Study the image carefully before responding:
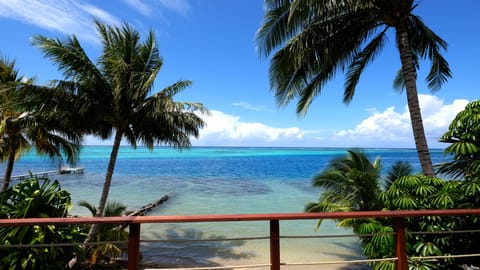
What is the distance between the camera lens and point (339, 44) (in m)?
6.43

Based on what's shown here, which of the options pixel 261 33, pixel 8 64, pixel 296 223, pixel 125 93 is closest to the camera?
pixel 261 33

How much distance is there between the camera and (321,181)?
298 inches

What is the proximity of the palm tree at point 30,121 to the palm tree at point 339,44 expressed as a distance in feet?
19.1

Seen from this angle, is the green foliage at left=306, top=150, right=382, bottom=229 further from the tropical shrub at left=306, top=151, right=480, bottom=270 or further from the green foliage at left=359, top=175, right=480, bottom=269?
the green foliage at left=359, top=175, right=480, bottom=269

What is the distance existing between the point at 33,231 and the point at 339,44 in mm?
6939

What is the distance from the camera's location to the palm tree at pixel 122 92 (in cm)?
729

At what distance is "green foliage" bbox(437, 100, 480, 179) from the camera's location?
328 cm

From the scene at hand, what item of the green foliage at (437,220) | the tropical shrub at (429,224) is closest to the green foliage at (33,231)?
the tropical shrub at (429,224)

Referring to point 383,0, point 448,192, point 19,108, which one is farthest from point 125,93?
point 448,192

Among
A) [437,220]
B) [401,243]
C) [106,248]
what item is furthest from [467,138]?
[106,248]

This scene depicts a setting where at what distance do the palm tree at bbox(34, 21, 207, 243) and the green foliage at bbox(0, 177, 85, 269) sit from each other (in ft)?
11.3

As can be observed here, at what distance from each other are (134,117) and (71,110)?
1.60m

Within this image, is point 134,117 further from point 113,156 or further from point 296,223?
point 296,223

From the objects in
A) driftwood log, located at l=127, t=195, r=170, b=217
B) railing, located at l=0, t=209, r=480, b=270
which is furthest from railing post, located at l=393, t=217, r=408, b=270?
driftwood log, located at l=127, t=195, r=170, b=217
